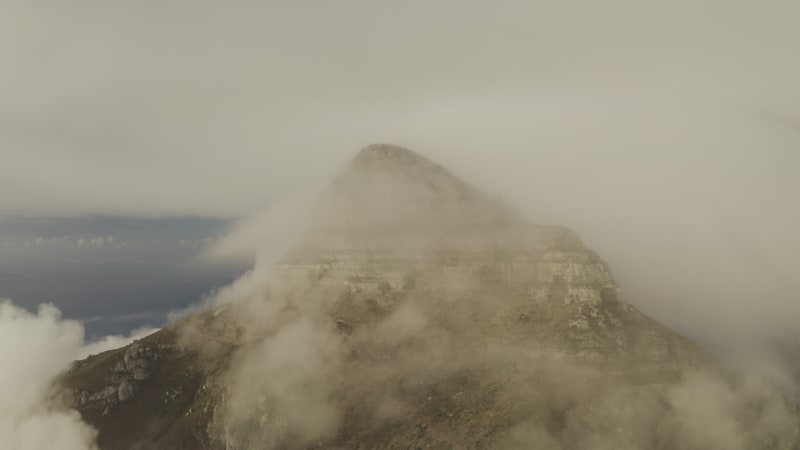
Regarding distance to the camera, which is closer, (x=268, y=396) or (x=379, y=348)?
(x=268, y=396)

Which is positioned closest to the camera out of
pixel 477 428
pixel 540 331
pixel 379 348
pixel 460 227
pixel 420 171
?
pixel 477 428

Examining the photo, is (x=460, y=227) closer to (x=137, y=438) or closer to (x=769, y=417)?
(x=769, y=417)

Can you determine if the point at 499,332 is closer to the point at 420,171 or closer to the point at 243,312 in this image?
the point at 420,171

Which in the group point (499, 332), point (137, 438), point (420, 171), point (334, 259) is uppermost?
point (420, 171)

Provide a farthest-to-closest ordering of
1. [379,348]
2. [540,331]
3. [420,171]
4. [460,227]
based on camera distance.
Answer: [420,171] → [460,227] → [379,348] → [540,331]

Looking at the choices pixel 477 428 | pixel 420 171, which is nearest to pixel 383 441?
pixel 477 428

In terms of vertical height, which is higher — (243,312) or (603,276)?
(603,276)
